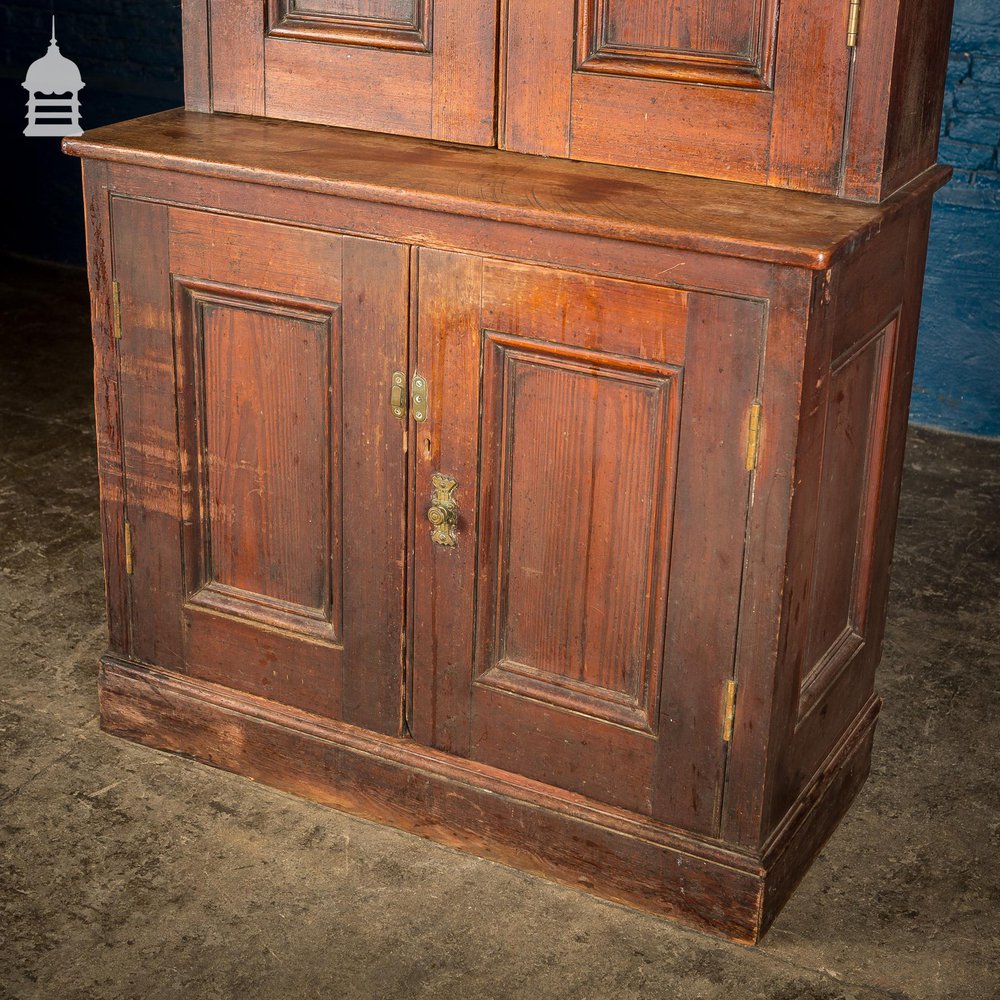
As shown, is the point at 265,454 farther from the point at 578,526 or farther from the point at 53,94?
the point at 53,94

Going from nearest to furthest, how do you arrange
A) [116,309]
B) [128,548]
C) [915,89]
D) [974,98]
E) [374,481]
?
[915,89], [374,481], [116,309], [128,548], [974,98]

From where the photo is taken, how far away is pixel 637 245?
226 centimetres

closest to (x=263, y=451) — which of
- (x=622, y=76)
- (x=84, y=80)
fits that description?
(x=622, y=76)

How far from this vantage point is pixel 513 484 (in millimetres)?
2537

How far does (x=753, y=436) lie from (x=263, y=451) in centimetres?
96

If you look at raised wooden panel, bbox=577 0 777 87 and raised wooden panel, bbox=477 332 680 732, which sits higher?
raised wooden panel, bbox=577 0 777 87

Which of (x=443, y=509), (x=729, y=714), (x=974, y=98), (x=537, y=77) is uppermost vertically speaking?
(x=537, y=77)

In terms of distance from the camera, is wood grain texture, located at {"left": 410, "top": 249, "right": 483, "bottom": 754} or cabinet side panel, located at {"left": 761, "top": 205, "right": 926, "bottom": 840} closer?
cabinet side panel, located at {"left": 761, "top": 205, "right": 926, "bottom": 840}

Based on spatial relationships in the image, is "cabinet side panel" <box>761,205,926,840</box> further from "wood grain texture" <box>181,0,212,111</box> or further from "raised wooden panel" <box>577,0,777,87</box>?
"wood grain texture" <box>181,0,212,111</box>

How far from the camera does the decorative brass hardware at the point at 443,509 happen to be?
258cm

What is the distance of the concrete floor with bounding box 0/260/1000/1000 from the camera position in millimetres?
2422

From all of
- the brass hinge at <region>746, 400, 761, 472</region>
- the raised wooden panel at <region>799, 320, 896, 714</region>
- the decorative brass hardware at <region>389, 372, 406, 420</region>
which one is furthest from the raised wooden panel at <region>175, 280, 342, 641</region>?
the raised wooden panel at <region>799, 320, 896, 714</region>

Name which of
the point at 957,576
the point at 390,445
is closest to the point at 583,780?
the point at 390,445

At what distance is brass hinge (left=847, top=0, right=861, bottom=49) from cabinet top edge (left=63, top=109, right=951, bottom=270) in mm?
239
